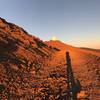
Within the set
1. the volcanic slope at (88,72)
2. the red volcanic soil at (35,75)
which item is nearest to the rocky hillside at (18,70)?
the red volcanic soil at (35,75)

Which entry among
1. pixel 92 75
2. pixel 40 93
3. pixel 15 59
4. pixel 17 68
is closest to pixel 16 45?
pixel 15 59

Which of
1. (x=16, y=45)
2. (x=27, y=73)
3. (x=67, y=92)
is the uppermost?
(x=16, y=45)

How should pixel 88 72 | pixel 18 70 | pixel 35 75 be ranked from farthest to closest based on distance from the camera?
pixel 88 72
pixel 35 75
pixel 18 70

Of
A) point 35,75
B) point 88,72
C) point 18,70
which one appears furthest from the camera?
point 88,72

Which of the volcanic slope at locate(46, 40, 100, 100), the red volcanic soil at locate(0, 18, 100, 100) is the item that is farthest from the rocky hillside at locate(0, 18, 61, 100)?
the volcanic slope at locate(46, 40, 100, 100)

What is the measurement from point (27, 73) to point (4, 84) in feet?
13.4

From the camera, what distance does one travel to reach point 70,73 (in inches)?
915

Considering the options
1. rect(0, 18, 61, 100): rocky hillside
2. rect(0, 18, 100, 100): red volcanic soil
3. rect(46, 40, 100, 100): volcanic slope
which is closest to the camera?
rect(0, 18, 61, 100): rocky hillside

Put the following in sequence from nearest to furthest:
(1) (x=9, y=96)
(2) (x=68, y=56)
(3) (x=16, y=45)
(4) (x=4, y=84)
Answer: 1. (1) (x=9, y=96)
2. (4) (x=4, y=84)
3. (3) (x=16, y=45)
4. (2) (x=68, y=56)

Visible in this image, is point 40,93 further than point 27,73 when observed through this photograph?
No

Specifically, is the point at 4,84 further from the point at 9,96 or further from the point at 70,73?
the point at 70,73

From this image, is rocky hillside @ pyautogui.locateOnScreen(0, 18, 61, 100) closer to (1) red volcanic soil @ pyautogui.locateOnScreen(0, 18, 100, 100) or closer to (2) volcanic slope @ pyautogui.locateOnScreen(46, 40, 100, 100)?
(1) red volcanic soil @ pyautogui.locateOnScreen(0, 18, 100, 100)

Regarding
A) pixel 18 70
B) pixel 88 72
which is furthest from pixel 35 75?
pixel 88 72

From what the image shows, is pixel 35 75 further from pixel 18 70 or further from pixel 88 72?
pixel 88 72
